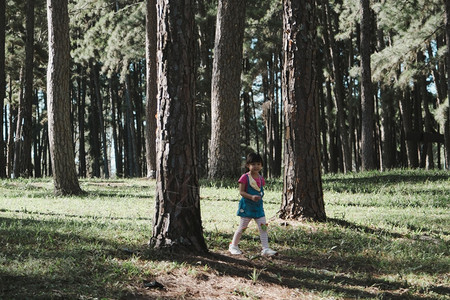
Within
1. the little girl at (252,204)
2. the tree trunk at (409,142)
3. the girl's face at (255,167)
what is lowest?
the little girl at (252,204)

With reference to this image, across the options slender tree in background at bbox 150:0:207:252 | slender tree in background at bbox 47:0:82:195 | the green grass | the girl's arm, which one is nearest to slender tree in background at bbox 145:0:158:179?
slender tree in background at bbox 47:0:82:195

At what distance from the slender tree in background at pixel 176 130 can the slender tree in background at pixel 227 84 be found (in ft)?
28.2

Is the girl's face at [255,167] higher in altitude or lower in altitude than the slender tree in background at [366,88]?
lower

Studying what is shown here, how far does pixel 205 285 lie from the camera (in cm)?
510

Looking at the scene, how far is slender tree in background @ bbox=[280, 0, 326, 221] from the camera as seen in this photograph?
7.94 metres

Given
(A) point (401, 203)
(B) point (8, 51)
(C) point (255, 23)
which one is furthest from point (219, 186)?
(B) point (8, 51)

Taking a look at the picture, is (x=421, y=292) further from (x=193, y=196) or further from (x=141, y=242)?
(x=141, y=242)

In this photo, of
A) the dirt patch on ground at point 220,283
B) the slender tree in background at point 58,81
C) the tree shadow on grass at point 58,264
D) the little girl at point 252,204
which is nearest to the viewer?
the tree shadow on grass at point 58,264

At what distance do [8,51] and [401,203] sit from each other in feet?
73.4

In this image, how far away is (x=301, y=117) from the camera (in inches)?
313

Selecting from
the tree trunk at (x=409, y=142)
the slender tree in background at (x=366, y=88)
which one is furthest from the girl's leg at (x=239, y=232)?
the tree trunk at (x=409, y=142)

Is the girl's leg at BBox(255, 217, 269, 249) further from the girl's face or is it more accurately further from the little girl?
the girl's face

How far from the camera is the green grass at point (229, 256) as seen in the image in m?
4.88

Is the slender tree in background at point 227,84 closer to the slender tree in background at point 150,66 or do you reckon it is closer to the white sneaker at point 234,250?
the slender tree in background at point 150,66
